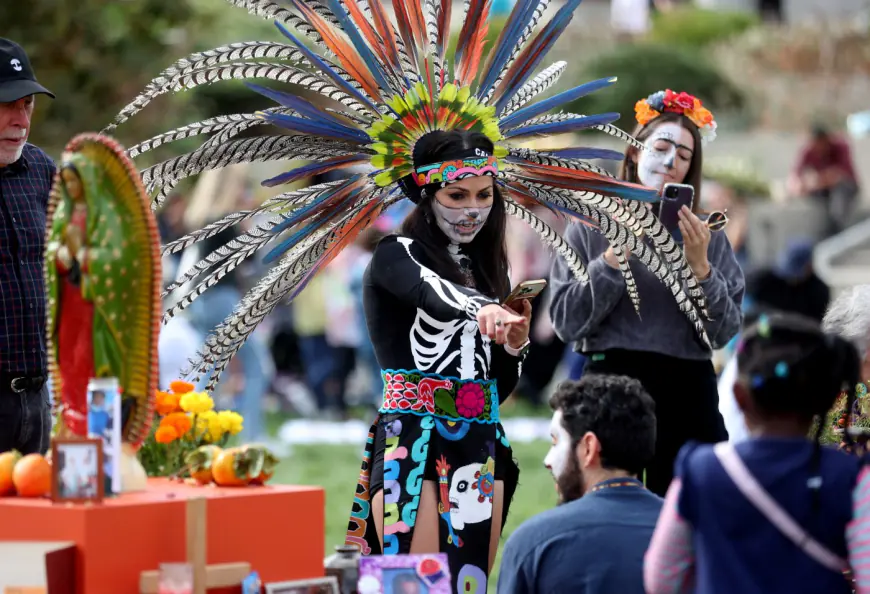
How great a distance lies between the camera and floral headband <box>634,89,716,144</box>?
5176 mm

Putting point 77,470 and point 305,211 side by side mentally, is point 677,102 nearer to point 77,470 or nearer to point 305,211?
point 305,211

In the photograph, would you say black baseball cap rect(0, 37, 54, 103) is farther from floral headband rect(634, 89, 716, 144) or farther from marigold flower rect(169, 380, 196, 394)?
floral headband rect(634, 89, 716, 144)

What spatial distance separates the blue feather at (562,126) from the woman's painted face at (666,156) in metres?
0.38

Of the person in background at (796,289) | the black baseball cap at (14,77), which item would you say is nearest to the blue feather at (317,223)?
the black baseball cap at (14,77)

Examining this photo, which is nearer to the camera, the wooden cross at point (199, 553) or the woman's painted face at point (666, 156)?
the wooden cross at point (199, 553)

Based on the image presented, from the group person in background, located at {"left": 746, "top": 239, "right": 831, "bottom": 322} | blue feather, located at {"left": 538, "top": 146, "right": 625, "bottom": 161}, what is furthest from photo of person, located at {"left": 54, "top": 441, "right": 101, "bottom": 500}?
person in background, located at {"left": 746, "top": 239, "right": 831, "bottom": 322}

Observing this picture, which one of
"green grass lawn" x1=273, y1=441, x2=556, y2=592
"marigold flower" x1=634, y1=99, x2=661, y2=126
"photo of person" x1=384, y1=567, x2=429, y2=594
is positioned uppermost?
"marigold flower" x1=634, y1=99, x2=661, y2=126

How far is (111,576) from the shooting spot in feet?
10.8

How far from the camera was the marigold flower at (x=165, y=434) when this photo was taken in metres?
3.91

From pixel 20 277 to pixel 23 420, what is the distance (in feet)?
1.38

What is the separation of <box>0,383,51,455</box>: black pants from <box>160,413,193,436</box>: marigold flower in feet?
2.90

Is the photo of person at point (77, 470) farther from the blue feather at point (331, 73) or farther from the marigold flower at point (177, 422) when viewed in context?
the blue feather at point (331, 73)

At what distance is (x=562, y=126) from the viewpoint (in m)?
4.76

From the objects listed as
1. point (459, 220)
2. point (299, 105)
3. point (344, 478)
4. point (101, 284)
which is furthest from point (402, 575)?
point (344, 478)
